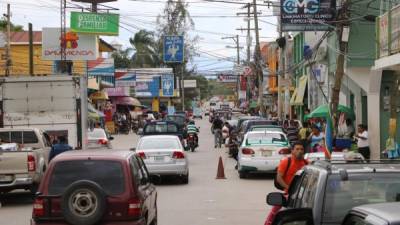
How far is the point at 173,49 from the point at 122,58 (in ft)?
167

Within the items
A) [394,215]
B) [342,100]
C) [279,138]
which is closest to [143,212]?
[394,215]

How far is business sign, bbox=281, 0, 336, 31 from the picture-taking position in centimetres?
2945

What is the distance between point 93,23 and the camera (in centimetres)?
5231

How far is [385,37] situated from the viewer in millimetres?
22641

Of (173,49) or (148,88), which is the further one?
(148,88)

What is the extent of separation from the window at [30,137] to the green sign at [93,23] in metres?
33.0

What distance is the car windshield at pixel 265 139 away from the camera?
75.3 feet

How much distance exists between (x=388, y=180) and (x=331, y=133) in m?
16.6

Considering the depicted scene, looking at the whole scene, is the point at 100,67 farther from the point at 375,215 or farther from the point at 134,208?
the point at 375,215

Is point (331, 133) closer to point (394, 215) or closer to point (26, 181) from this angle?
point (26, 181)

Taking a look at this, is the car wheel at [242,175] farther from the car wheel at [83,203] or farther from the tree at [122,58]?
the tree at [122,58]

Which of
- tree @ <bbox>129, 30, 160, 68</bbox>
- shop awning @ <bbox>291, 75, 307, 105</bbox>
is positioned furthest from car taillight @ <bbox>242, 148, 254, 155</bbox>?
tree @ <bbox>129, 30, 160, 68</bbox>

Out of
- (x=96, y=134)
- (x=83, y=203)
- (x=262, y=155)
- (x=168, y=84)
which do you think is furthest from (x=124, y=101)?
(x=83, y=203)

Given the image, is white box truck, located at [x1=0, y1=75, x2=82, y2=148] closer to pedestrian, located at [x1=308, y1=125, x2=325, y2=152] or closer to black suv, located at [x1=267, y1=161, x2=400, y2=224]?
pedestrian, located at [x1=308, y1=125, x2=325, y2=152]
